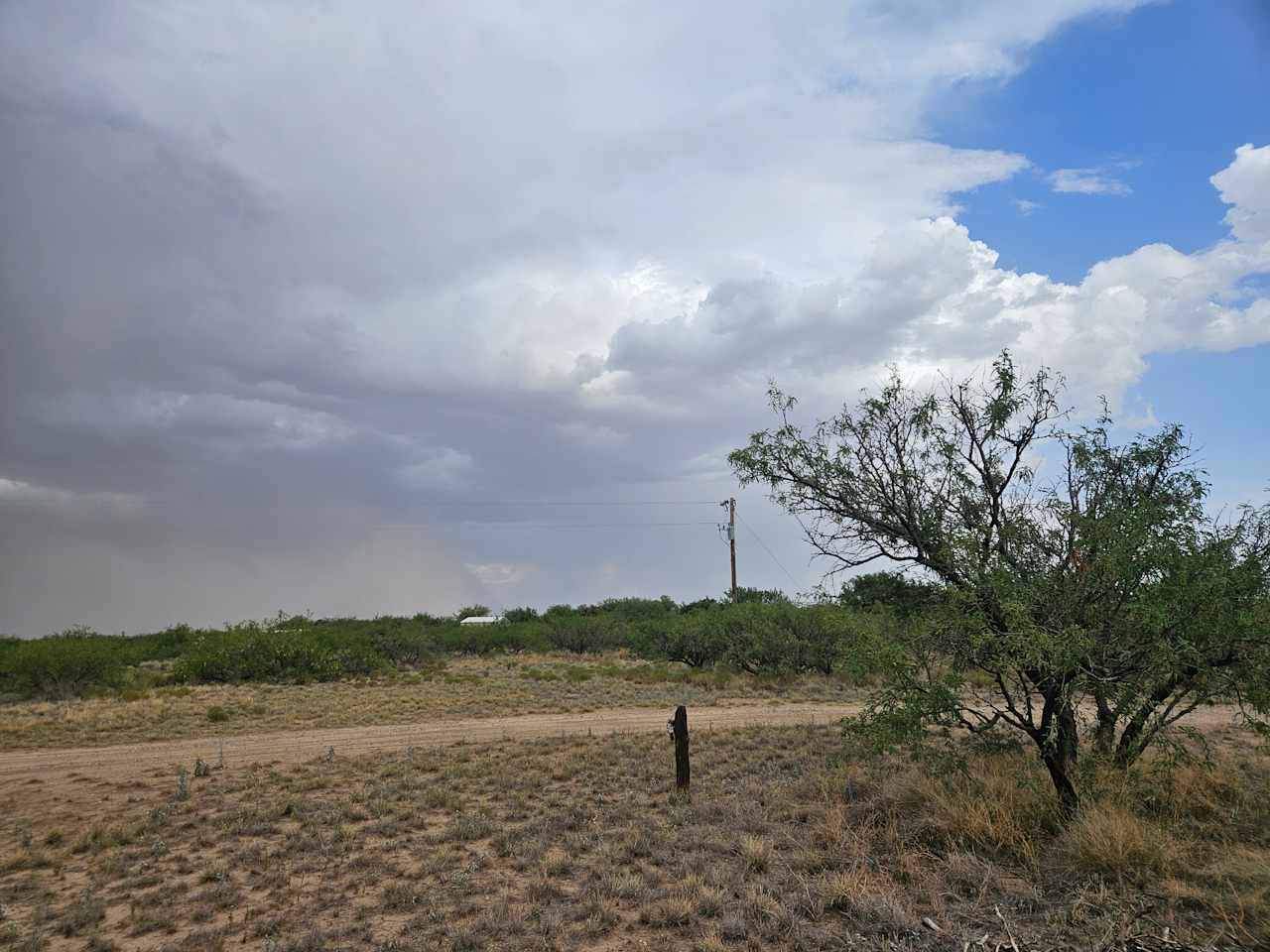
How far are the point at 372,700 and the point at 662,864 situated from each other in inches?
672

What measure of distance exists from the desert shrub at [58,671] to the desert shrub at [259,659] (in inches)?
93.3

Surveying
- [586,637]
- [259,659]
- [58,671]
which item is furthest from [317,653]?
[586,637]

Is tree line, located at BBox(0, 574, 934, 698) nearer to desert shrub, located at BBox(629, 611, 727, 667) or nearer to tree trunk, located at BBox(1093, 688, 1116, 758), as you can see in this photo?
desert shrub, located at BBox(629, 611, 727, 667)

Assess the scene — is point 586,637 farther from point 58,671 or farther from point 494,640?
point 58,671

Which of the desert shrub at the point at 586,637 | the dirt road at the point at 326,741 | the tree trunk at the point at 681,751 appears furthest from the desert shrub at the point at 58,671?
the tree trunk at the point at 681,751

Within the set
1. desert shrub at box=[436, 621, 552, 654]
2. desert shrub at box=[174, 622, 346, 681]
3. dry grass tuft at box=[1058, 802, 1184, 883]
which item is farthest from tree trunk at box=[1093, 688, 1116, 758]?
desert shrub at box=[436, 621, 552, 654]

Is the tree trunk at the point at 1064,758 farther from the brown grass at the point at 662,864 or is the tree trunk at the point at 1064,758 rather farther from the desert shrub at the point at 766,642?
the desert shrub at the point at 766,642

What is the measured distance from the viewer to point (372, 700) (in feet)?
76.6

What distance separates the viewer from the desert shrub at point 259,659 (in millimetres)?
29062

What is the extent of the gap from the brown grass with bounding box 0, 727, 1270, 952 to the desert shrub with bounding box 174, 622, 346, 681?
59.5ft

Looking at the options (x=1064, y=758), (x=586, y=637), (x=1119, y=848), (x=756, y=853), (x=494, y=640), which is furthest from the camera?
(x=494, y=640)

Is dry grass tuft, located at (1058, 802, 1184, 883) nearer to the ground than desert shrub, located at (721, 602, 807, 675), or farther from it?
nearer to the ground

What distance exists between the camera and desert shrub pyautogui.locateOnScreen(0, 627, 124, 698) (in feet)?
89.1

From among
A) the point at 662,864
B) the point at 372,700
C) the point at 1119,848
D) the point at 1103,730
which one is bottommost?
the point at 662,864
